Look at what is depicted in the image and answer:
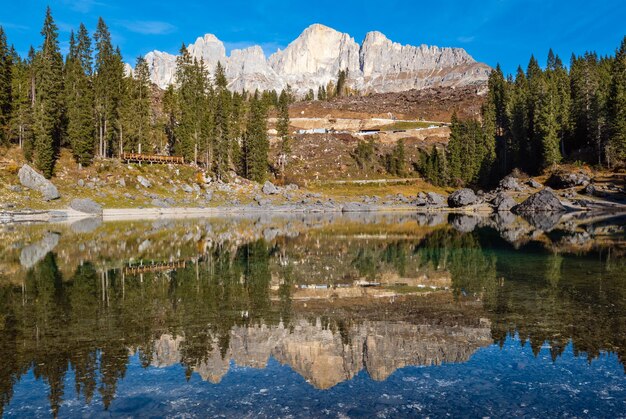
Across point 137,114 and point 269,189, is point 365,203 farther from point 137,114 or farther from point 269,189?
point 137,114

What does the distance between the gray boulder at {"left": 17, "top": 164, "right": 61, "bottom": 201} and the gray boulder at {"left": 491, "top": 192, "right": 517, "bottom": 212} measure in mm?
75426

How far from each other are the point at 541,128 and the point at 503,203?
2277 cm

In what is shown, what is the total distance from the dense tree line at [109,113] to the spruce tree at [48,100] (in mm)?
158

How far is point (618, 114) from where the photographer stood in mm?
84188

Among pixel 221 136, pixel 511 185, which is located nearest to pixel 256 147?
pixel 221 136

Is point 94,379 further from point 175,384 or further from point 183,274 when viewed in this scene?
point 183,274

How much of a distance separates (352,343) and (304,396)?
327cm

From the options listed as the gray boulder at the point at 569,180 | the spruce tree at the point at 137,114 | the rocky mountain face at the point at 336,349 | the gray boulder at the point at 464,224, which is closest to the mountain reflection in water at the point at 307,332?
the rocky mountain face at the point at 336,349

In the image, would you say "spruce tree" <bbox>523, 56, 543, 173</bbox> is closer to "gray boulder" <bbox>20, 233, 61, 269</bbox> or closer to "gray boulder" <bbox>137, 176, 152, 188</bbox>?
"gray boulder" <bbox>137, 176, 152, 188</bbox>

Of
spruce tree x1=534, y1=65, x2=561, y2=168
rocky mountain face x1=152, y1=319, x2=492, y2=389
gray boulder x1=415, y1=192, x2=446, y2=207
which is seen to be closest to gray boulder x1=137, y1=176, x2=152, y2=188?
gray boulder x1=415, y1=192, x2=446, y2=207

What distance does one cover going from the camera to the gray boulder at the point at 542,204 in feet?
259

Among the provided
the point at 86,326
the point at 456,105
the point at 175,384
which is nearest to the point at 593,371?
the point at 175,384

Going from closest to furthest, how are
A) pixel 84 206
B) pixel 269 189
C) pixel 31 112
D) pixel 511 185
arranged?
pixel 84 206, pixel 31 112, pixel 511 185, pixel 269 189

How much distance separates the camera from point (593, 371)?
1057 centimetres
